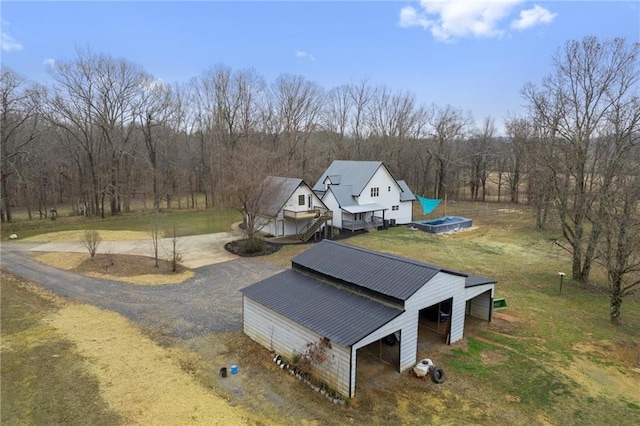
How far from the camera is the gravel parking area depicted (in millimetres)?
14117

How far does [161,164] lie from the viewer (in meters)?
45.6

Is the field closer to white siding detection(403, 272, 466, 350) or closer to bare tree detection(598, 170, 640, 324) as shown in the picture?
white siding detection(403, 272, 466, 350)

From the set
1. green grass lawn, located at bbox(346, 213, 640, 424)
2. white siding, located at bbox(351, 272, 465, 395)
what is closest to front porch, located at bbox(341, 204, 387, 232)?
green grass lawn, located at bbox(346, 213, 640, 424)

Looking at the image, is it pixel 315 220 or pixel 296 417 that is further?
pixel 315 220

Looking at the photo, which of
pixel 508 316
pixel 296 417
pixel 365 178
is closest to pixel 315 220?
pixel 365 178

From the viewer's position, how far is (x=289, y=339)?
37.4 feet

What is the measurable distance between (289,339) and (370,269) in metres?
3.36

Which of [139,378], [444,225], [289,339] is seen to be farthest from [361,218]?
[139,378]

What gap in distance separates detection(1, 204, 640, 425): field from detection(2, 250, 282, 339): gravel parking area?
740 mm

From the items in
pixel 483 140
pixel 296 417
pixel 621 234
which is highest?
pixel 483 140

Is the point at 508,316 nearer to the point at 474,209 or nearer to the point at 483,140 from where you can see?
the point at 474,209

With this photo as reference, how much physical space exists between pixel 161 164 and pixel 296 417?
42.5m

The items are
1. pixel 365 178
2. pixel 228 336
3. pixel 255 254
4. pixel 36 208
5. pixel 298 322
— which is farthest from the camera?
pixel 36 208

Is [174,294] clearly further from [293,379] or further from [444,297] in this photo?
[444,297]
